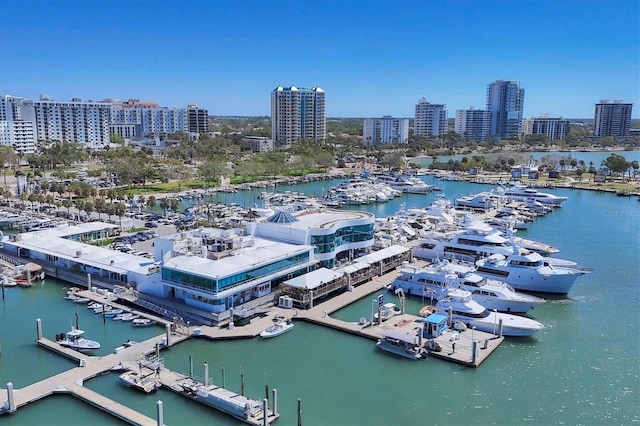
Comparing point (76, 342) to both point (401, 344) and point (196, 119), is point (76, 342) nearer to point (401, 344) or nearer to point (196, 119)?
point (401, 344)

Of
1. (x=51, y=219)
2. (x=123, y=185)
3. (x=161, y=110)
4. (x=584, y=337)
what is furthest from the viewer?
(x=161, y=110)

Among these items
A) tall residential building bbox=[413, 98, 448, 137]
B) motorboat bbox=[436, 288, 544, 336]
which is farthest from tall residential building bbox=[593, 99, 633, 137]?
motorboat bbox=[436, 288, 544, 336]

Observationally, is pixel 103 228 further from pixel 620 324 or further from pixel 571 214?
pixel 571 214

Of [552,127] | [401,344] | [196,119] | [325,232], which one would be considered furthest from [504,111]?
[401,344]

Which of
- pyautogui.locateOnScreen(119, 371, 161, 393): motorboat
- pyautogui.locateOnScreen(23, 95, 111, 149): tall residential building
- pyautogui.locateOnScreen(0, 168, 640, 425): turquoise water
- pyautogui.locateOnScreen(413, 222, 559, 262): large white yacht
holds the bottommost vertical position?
pyautogui.locateOnScreen(0, 168, 640, 425): turquoise water

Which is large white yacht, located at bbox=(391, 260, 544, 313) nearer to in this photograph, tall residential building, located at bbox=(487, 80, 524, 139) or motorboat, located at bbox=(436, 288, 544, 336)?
motorboat, located at bbox=(436, 288, 544, 336)

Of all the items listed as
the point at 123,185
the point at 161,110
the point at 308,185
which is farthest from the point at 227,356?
the point at 161,110
